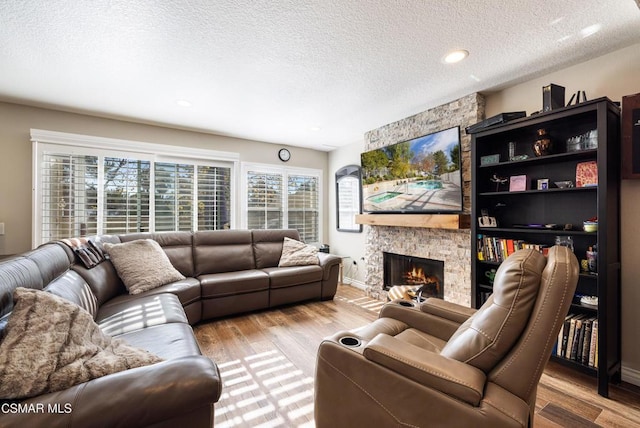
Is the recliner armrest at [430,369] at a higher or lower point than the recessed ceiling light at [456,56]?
lower

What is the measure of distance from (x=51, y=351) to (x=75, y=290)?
1.23 meters

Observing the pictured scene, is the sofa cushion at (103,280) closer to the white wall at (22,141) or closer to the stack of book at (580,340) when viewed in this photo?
the white wall at (22,141)

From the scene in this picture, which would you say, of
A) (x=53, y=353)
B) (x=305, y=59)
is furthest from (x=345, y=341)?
(x=305, y=59)

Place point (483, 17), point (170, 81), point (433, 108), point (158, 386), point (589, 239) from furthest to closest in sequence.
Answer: point (433, 108), point (170, 81), point (589, 239), point (483, 17), point (158, 386)

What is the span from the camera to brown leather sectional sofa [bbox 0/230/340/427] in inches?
37.4

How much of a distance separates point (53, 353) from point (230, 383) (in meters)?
1.28

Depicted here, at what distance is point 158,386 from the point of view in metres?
1.01

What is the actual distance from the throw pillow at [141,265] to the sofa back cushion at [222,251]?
49cm

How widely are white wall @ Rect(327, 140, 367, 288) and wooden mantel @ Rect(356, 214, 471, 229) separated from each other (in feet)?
2.52

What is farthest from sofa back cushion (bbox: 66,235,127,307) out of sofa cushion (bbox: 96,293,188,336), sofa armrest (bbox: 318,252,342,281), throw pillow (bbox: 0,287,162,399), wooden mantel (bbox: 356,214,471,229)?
wooden mantel (bbox: 356,214,471,229)

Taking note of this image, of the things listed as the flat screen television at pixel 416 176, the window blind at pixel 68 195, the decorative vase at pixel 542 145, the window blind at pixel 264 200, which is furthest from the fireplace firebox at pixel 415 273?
the window blind at pixel 68 195

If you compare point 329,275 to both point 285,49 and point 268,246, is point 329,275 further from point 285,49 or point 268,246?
point 285,49

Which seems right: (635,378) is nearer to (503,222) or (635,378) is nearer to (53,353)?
(503,222)

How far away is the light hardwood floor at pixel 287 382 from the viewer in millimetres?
1697
